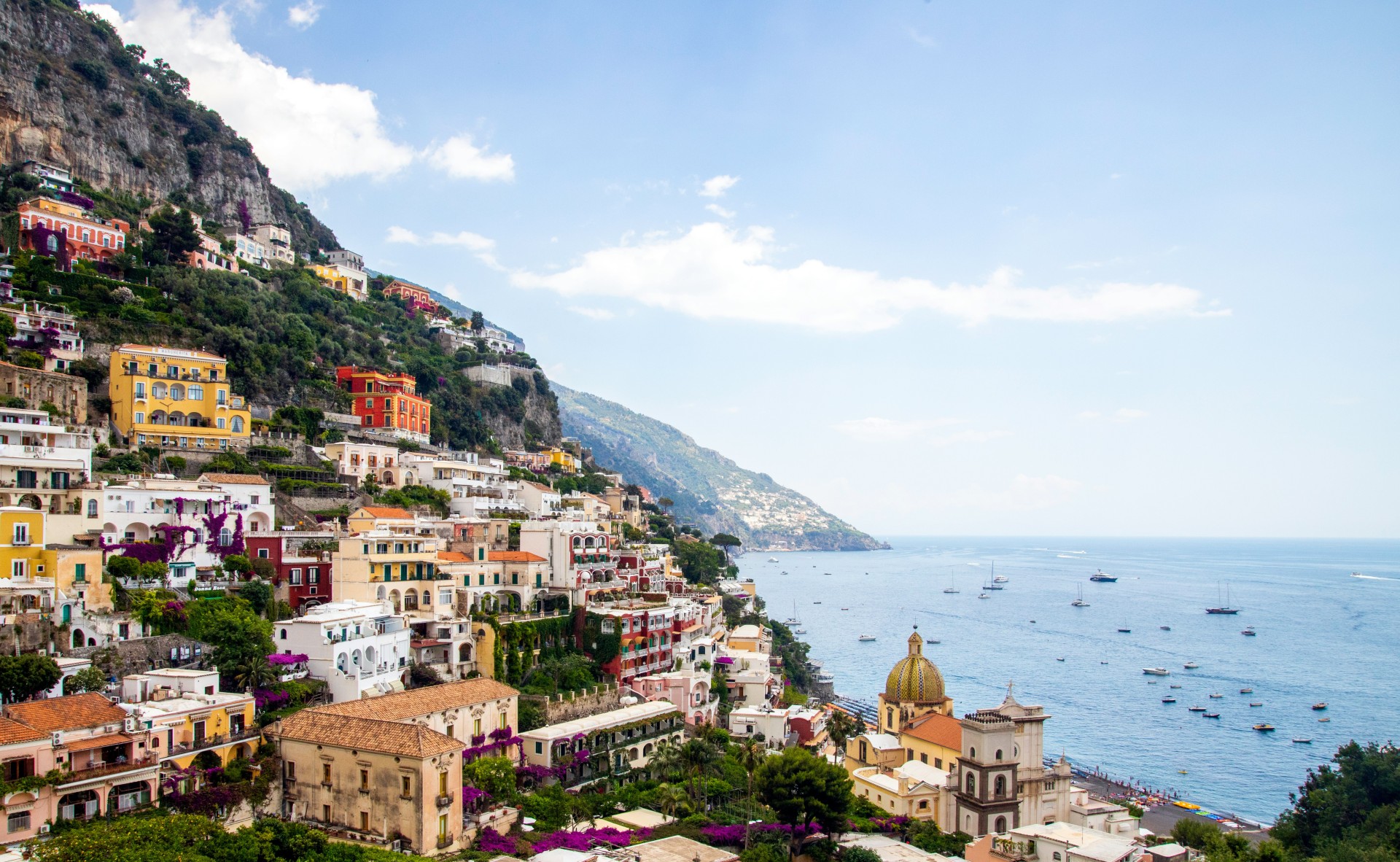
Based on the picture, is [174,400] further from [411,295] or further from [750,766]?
[411,295]

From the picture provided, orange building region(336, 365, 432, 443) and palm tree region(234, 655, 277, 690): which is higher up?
orange building region(336, 365, 432, 443)

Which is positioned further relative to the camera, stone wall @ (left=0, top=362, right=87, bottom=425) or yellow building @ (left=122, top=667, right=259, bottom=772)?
stone wall @ (left=0, top=362, right=87, bottom=425)

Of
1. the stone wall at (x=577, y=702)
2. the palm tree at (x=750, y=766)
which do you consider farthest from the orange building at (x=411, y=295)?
the palm tree at (x=750, y=766)

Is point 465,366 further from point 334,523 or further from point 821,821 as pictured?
point 821,821

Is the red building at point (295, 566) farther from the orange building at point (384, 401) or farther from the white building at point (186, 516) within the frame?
the orange building at point (384, 401)

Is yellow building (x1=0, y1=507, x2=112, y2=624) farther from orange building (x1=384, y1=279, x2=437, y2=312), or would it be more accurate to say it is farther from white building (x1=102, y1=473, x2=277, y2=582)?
orange building (x1=384, y1=279, x2=437, y2=312)

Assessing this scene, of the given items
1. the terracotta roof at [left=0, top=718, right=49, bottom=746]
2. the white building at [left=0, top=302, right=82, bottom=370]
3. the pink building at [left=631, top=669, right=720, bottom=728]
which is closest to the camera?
the terracotta roof at [left=0, top=718, right=49, bottom=746]

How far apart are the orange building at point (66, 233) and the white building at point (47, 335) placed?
1076cm

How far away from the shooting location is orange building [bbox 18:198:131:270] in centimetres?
6247

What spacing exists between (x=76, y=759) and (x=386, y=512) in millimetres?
23346

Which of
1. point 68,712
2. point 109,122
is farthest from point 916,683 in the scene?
point 109,122

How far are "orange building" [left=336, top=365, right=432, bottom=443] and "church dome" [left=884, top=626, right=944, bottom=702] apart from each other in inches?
1461

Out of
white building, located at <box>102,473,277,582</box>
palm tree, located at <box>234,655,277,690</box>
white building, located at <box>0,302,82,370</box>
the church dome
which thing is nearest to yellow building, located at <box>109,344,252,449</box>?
white building, located at <box>0,302,82,370</box>

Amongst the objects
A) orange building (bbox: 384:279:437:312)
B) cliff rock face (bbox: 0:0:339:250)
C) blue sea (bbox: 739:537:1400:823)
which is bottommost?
blue sea (bbox: 739:537:1400:823)
